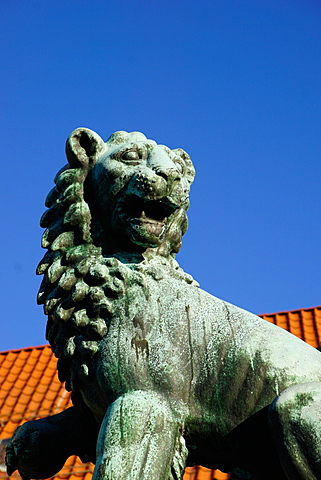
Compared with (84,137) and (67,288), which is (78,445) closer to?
(67,288)

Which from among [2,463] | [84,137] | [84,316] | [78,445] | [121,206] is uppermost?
[2,463]

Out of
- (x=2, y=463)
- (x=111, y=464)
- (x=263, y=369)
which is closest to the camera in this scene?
(x=111, y=464)

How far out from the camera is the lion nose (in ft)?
11.8

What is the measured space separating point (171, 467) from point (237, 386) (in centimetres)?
39

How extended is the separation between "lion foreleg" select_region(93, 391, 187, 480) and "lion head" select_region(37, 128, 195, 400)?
0.28 metres

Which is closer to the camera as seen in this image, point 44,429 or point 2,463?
point 44,429

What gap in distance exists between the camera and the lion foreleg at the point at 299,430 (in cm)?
304

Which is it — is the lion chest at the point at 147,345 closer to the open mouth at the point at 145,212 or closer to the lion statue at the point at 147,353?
the lion statue at the point at 147,353

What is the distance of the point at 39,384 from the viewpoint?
42.3 ft

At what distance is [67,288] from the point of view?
3.50 meters

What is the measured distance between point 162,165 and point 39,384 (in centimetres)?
976

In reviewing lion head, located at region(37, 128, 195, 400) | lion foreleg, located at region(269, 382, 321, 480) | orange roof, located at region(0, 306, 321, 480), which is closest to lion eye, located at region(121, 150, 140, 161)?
lion head, located at region(37, 128, 195, 400)

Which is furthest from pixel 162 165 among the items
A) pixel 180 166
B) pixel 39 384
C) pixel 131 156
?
pixel 39 384

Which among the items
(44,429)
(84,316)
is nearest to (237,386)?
(84,316)
